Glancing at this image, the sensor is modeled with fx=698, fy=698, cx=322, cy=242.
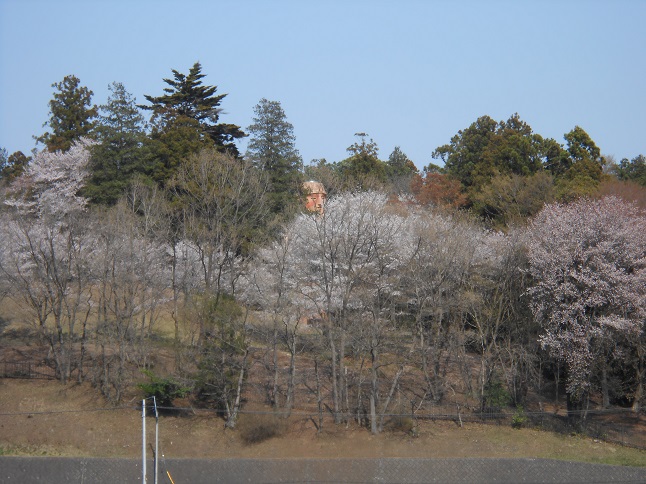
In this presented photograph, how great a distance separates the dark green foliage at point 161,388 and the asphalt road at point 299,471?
328cm

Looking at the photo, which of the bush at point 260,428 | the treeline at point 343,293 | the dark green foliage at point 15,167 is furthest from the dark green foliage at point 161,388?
the dark green foliage at point 15,167

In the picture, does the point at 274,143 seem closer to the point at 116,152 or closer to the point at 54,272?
the point at 116,152

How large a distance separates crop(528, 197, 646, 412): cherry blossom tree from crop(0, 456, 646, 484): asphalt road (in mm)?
3739

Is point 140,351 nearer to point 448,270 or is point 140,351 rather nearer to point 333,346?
point 333,346

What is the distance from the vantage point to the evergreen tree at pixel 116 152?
119 feet

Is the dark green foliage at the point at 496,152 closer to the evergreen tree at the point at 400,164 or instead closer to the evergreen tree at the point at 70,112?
the evergreen tree at the point at 400,164

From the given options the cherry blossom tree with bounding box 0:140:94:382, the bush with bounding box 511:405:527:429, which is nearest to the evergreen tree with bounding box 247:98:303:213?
the cherry blossom tree with bounding box 0:140:94:382

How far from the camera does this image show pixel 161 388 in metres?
23.3

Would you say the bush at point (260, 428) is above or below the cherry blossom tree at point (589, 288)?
below

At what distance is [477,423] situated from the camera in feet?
77.8

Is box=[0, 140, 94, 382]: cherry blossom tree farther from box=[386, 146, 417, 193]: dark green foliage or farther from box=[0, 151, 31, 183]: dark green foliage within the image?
box=[386, 146, 417, 193]: dark green foliage

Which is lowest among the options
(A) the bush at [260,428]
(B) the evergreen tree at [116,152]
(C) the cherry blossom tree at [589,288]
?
(A) the bush at [260,428]

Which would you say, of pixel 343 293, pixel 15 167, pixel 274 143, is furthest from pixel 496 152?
pixel 15 167

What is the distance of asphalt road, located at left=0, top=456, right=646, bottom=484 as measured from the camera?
2003 centimetres
